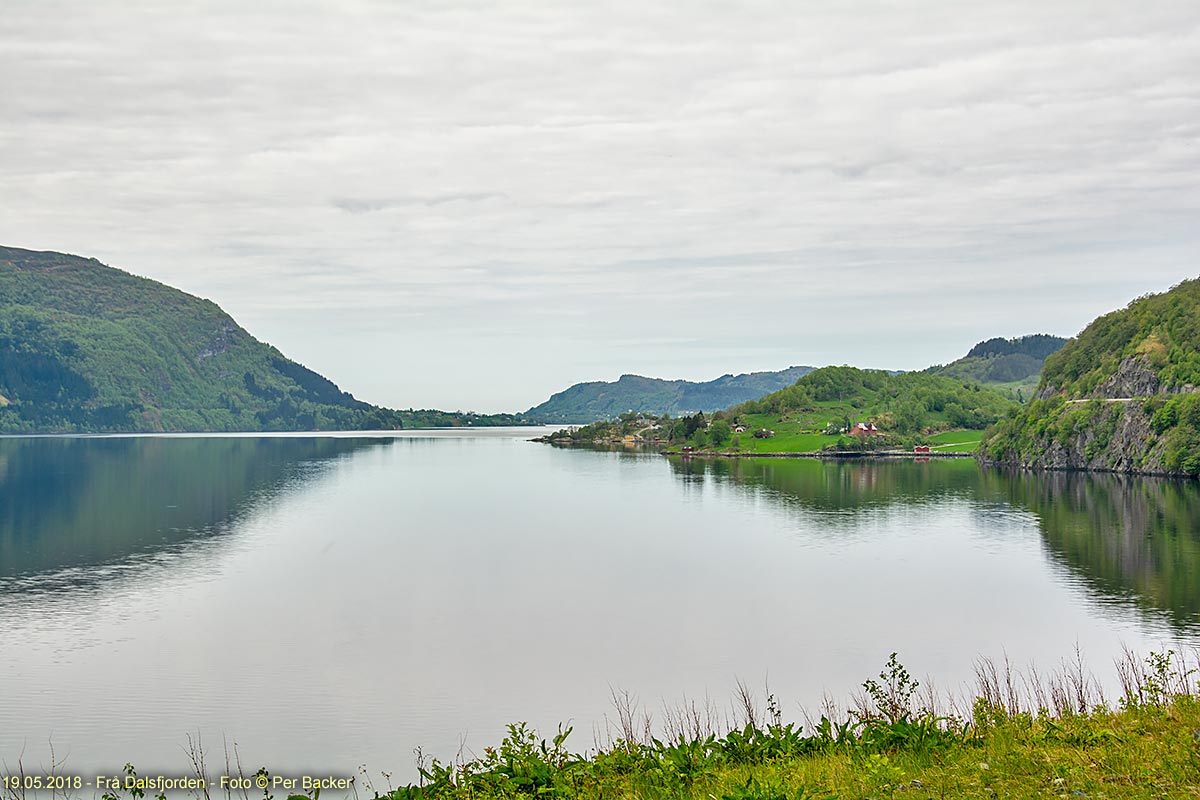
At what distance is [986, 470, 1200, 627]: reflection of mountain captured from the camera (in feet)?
158

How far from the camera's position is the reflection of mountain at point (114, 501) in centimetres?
6112

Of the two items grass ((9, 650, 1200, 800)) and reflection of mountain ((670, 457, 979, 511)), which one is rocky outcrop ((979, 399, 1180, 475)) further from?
grass ((9, 650, 1200, 800))

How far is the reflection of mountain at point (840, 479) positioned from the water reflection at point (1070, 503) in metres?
0.15

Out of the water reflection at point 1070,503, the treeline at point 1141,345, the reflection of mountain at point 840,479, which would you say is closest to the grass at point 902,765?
the water reflection at point 1070,503

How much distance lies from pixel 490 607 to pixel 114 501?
61.2 metres

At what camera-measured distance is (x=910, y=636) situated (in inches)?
1554

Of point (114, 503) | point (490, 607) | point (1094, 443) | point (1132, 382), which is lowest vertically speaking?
point (490, 607)

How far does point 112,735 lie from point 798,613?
28.6m

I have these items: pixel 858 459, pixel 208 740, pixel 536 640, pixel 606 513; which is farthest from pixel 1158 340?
pixel 208 740

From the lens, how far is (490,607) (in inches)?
1817

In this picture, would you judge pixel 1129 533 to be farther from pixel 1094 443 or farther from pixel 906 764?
pixel 1094 443

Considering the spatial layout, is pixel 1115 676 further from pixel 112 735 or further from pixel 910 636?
pixel 112 735

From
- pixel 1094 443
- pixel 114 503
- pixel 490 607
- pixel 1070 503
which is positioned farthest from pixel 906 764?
pixel 1094 443

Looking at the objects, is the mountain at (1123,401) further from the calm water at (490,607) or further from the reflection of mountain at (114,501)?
the reflection of mountain at (114,501)
